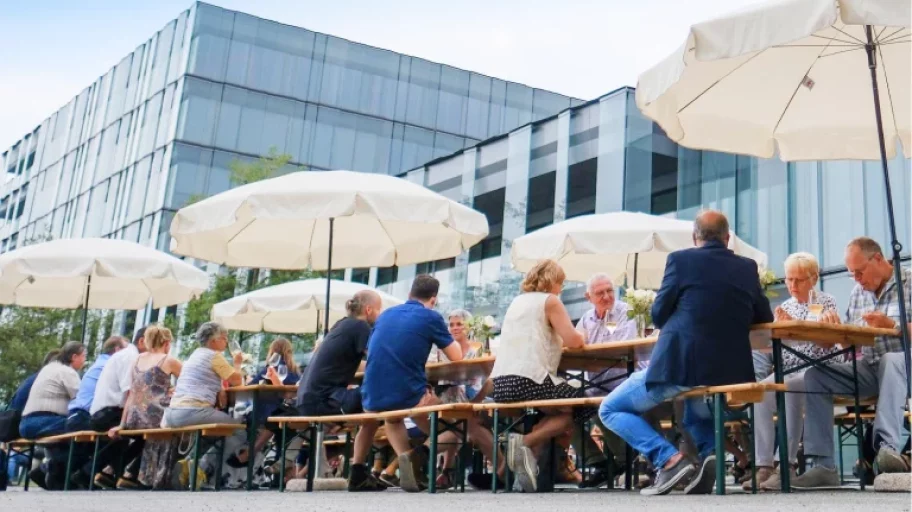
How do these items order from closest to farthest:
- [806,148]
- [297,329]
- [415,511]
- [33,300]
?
[415,511] < [806,148] < [33,300] < [297,329]

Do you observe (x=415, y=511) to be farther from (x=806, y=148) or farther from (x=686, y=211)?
(x=686, y=211)

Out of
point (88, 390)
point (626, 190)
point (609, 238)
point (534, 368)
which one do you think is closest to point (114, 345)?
point (88, 390)

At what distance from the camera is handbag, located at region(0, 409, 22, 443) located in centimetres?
1101

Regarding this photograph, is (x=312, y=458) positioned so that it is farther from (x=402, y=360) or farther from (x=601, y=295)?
(x=601, y=295)

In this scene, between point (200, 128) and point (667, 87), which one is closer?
point (667, 87)

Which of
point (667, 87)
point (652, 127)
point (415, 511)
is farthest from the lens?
point (652, 127)

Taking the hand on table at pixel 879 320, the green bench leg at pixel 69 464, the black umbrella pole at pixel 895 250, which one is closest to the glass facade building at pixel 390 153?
the black umbrella pole at pixel 895 250

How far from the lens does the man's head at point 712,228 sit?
19.6 feet

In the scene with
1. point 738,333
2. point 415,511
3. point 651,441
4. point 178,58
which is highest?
point 178,58

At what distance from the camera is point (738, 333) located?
5.80 m

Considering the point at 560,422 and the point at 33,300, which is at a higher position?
the point at 33,300

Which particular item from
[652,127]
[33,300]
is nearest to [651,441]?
[33,300]

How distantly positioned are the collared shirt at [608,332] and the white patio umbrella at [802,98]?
1.72 meters

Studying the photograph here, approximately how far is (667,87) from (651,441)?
2048 mm
